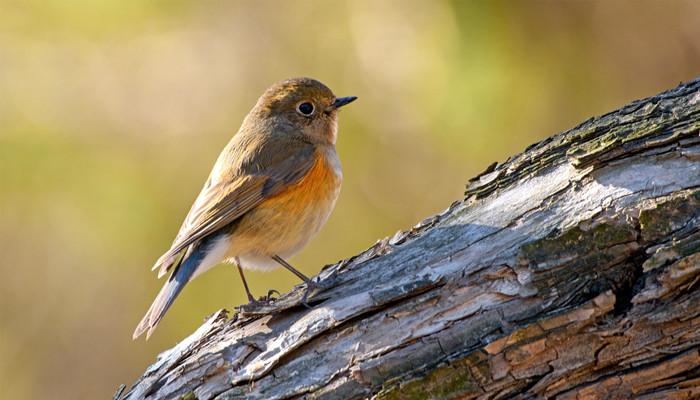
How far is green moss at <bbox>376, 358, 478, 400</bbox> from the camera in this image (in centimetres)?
218

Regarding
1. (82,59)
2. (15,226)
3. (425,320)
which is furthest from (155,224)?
(425,320)

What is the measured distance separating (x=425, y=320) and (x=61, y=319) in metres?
4.02

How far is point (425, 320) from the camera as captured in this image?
7.66 ft

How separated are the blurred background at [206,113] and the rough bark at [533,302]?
2.40 metres

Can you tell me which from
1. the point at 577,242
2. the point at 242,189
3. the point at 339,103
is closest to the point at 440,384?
the point at 577,242

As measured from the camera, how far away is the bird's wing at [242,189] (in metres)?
3.38

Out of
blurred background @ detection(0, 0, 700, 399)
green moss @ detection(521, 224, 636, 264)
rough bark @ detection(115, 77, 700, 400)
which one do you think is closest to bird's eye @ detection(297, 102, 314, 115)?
blurred background @ detection(0, 0, 700, 399)

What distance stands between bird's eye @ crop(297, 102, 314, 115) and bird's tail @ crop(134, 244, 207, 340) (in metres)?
1.26

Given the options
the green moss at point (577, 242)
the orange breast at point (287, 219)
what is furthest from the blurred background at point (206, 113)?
the green moss at point (577, 242)

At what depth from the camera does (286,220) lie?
355 centimetres

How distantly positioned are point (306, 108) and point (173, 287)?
1.60 m

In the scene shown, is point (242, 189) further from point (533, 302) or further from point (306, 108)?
point (533, 302)

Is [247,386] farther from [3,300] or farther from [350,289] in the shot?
[3,300]

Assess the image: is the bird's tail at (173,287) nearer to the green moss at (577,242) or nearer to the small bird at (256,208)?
the small bird at (256,208)
